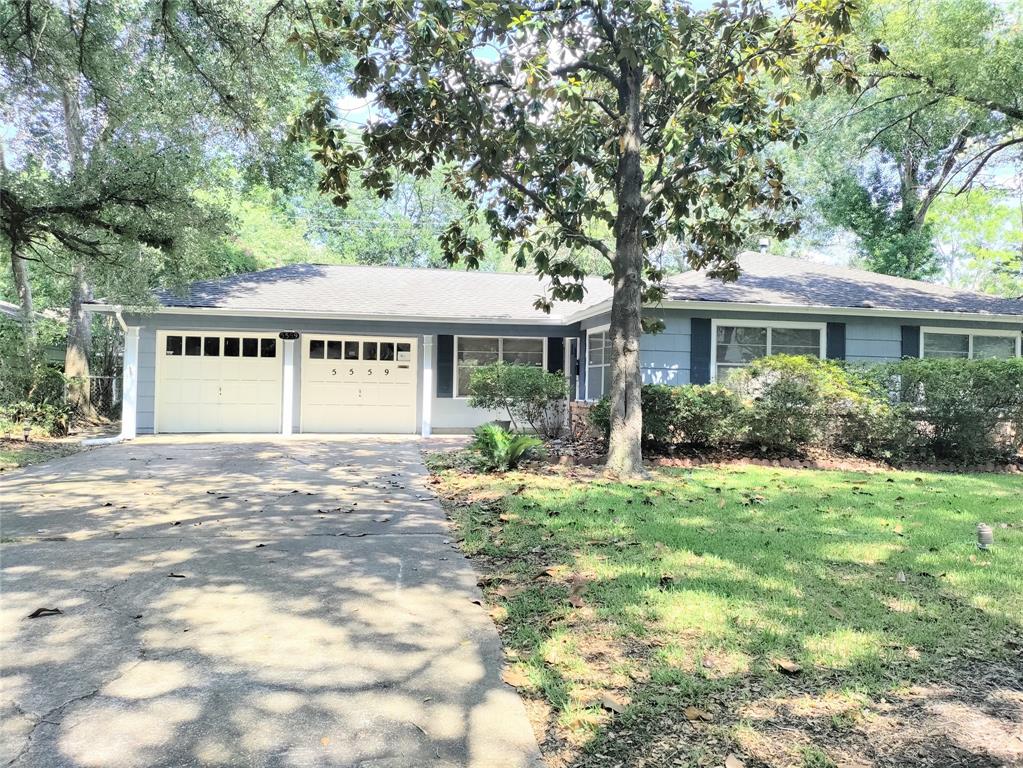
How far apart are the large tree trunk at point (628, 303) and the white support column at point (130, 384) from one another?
9779 millimetres

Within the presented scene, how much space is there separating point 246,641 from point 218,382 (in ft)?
39.7

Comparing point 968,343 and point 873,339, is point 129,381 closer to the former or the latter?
point 873,339

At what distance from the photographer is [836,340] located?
485 inches

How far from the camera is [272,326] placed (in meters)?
13.7

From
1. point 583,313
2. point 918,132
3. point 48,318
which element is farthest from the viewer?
point 918,132

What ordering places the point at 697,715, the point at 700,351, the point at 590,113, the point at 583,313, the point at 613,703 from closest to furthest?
the point at 697,715 → the point at 613,703 → the point at 590,113 → the point at 700,351 → the point at 583,313

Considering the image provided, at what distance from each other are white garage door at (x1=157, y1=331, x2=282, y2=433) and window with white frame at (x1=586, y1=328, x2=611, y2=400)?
687 centimetres

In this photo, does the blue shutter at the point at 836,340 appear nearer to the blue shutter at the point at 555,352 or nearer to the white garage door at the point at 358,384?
the blue shutter at the point at 555,352

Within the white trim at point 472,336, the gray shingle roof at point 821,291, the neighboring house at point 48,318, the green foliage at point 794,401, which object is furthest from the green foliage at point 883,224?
the neighboring house at point 48,318

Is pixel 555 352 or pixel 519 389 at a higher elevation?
pixel 555 352

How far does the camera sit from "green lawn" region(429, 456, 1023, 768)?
2.39m

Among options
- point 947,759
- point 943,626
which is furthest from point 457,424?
point 947,759

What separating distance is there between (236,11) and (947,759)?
34.6 feet

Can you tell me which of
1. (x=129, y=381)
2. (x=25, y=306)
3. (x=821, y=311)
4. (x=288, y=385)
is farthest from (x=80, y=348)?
(x=821, y=311)
